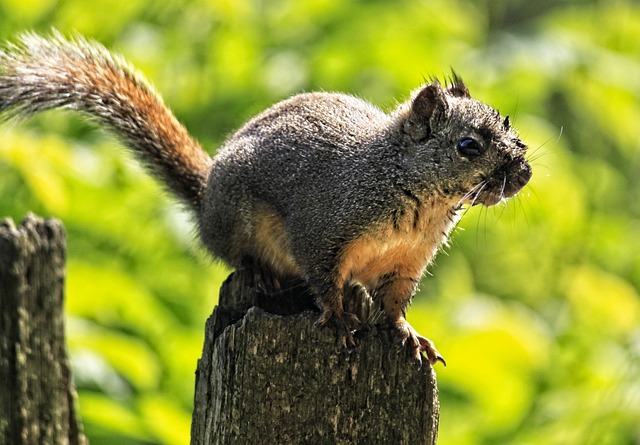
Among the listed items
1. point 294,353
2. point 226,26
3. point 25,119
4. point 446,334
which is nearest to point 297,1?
point 226,26

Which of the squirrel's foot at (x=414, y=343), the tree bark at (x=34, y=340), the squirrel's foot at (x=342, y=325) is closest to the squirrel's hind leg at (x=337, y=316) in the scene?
the squirrel's foot at (x=342, y=325)

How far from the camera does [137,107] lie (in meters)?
3.47

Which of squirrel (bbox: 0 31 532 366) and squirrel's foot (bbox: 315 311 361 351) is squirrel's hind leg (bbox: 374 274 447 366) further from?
squirrel's foot (bbox: 315 311 361 351)

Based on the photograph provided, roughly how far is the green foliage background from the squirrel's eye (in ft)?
0.80

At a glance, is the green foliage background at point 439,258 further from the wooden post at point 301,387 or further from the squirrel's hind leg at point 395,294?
the wooden post at point 301,387

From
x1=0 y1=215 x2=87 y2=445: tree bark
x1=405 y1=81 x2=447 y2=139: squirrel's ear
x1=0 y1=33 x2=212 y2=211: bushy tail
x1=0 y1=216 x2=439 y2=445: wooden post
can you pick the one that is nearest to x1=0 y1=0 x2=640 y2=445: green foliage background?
x1=0 y1=33 x2=212 y2=211: bushy tail

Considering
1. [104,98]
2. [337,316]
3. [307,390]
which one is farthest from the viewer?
[104,98]

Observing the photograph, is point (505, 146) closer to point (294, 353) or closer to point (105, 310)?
point (294, 353)

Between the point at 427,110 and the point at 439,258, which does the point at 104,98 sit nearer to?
the point at 427,110

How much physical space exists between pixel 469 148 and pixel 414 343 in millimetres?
624

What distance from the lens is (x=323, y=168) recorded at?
312 cm

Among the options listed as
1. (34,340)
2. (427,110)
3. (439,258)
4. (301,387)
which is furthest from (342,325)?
(439,258)

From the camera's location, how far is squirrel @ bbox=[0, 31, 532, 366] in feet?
9.37

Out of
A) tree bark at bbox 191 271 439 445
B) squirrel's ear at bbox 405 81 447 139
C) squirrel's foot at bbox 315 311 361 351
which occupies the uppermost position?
squirrel's ear at bbox 405 81 447 139
